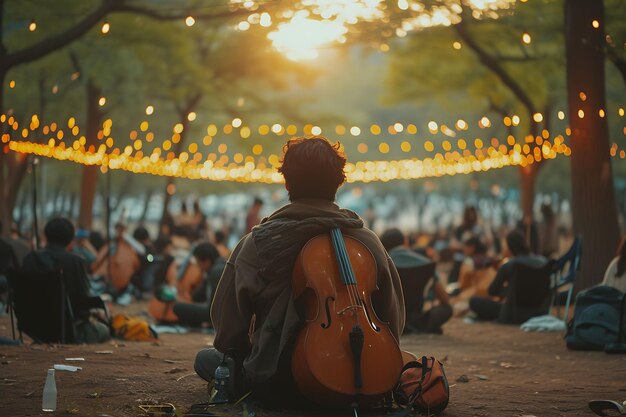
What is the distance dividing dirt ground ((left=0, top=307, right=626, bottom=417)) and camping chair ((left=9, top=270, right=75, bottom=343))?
242 millimetres

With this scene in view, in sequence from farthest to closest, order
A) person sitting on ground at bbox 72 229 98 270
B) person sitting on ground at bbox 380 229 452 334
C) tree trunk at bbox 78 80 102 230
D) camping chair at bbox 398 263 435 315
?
tree trunk at bbox 78 80 102 230 < person sitting on ground at bbox 72 229 98 270 < person sitting on ground at bbox 380 229 452 334 < camping chair at bbox 398 263 435 315

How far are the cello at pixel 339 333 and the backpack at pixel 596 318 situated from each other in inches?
180

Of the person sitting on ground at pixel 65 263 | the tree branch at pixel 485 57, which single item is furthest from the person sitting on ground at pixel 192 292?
the tree branch at pixel 485 57

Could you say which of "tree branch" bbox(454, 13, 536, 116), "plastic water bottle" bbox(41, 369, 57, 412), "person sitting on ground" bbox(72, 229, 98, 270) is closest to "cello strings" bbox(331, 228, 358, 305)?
"plastic water bottle" bbox(41, 369, 57, 412)

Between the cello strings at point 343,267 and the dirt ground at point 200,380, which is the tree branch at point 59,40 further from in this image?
the cello strings at point 343,267

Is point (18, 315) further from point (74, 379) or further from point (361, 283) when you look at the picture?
point (361, 283)

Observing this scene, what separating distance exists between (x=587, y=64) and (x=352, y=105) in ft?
158

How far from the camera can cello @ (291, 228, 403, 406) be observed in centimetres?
495

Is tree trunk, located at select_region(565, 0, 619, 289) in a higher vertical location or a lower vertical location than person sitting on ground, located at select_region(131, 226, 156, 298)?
higher

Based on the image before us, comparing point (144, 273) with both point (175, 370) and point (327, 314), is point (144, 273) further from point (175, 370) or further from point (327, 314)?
point (327, 314)

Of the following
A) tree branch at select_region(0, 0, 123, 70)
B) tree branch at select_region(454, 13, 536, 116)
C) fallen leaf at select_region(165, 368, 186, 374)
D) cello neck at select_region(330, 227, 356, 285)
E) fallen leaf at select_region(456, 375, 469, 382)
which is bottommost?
fallen leaf at select_region(456, 375, 469, 382)

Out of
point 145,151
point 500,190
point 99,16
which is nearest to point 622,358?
point 99,16

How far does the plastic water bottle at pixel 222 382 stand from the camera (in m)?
5.52

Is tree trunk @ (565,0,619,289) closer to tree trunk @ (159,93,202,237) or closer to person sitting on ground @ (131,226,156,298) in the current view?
person sitting on ground @ (131,226,156,298)
